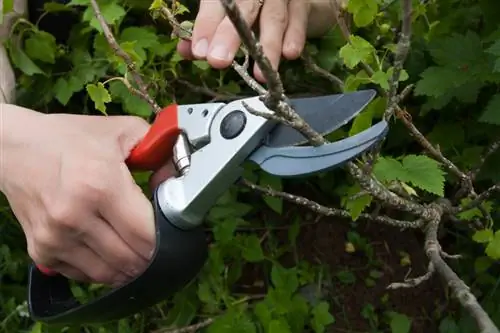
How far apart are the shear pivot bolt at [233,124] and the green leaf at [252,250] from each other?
1.43ft

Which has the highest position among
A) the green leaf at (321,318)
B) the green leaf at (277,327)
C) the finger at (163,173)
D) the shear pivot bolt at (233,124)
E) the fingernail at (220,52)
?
the fingernail at (220,52)

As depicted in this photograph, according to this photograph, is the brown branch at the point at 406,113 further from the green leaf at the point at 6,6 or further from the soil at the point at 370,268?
the green leaf at the point at 6,6

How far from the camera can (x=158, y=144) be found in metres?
1.06

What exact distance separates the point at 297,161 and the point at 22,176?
0.40 m

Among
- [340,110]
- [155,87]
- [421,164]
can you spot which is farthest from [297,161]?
[155,87]

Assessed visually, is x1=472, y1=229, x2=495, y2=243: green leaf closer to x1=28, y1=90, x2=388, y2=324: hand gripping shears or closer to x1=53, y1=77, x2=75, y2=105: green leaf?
x1=28, y1=90, x2=388, y2=324: hand gripping shears

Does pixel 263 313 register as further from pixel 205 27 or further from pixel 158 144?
pixel 205 27

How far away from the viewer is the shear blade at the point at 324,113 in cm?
89

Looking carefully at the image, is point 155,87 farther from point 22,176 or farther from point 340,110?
point 340,110

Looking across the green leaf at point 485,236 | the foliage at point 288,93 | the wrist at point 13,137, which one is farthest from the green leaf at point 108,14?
the green leaf at point 485,236

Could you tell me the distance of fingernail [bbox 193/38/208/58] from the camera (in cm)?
109

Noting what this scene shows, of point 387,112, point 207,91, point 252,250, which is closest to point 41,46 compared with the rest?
point 207,91

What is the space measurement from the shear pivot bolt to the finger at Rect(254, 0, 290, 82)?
0.17 m

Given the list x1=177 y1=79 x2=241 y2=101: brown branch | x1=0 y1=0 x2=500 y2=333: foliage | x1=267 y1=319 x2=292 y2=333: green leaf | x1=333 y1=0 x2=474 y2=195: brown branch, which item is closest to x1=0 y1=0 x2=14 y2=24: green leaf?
x1=0 y1=0 x2=500 y2=333: foliage
